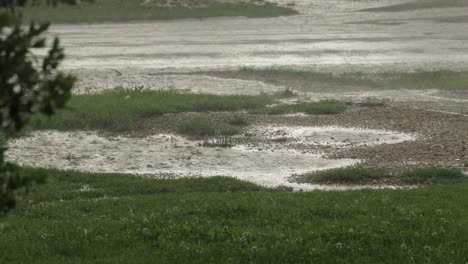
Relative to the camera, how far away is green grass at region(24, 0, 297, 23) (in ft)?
107

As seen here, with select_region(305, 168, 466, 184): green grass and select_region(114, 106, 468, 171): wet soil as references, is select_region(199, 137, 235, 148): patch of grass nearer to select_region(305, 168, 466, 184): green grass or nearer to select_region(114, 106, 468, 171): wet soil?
select_region(114, 106, 468, 171): wet soil

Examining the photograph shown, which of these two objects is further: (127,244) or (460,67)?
(460,67)

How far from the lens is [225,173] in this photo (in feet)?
43.3

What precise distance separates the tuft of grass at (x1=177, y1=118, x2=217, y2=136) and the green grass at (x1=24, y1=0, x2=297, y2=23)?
55.6ft

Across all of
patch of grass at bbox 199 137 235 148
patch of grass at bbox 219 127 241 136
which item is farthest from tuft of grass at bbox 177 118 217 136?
patch of grass at bbox 199 137 235 148

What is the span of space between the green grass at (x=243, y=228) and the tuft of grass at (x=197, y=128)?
4961mm

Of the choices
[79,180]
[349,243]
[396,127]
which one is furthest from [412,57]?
[349,243]

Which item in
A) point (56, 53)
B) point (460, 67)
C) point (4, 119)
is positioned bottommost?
point (460, 67)

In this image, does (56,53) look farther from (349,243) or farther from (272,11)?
(272,11)

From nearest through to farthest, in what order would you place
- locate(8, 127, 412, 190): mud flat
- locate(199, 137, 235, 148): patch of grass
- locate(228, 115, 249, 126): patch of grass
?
locate(8, 127, 412, 190): mud flat → locate(199, 137, 235, 148): patch of grass → locate(228, 115, 249, 126): patch of grass

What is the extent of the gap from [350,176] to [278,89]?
304 inches

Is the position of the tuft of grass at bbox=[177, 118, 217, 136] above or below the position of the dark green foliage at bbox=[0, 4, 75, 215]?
below

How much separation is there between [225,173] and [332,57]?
12306 millimetres

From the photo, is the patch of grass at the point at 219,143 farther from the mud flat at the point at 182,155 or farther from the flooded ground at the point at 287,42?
the flooded ground at the point at 287,42
